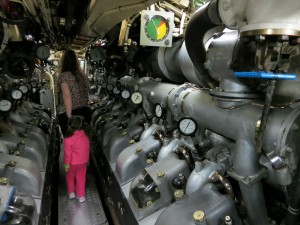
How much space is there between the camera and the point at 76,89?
4.16 metres

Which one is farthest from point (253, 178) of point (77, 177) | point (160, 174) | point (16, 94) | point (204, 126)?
point (16, 94)

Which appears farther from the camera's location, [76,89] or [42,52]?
[42,52]

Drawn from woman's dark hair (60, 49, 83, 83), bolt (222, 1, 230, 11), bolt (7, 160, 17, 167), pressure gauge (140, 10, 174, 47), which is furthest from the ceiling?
bolt (7, 160, 17, 167)

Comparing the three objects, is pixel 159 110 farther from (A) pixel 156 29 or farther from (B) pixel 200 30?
(B) pixel 200 30

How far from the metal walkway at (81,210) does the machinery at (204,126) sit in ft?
0.93

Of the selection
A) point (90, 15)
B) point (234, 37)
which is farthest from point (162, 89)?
point (234, 37)

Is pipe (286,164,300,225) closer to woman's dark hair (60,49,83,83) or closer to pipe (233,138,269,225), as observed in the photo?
pipe (233,138,269,225)

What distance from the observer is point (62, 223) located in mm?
3162

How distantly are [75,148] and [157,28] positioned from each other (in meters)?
1.72

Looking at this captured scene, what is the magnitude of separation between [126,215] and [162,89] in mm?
1231

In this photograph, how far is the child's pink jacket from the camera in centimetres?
352

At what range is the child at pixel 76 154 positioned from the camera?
352 cm

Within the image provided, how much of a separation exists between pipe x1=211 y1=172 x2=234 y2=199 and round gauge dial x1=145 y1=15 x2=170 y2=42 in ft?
5.36

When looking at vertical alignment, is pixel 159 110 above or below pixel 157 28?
below
